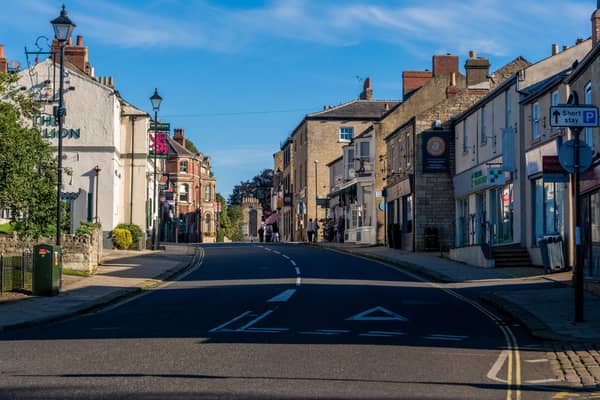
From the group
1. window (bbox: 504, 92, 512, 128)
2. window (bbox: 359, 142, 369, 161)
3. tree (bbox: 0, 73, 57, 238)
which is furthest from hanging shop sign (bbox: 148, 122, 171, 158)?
Result: tree (bbox: 0, 73, 57, 238)

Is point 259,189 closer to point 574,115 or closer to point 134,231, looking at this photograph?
point 134,231

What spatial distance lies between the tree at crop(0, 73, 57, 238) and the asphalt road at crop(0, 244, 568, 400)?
15.8ft

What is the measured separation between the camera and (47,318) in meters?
16.4

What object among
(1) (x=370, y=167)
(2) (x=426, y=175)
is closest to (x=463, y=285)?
(2) (x=426, y=175)

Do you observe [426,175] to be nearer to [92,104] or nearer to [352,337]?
[92,104]

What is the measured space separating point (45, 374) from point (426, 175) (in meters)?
36.3

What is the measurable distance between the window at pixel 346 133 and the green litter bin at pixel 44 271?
55667mm

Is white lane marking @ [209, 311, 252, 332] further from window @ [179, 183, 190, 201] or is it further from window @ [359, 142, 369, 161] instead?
window @ [179, 183, 190, 201]

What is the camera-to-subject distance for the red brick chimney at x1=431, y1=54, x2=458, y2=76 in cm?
5450

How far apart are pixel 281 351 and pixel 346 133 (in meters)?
65.3

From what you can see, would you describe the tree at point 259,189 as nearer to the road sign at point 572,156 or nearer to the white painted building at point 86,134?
the white painted building at point 86,134

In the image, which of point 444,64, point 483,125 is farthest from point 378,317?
point 444,64

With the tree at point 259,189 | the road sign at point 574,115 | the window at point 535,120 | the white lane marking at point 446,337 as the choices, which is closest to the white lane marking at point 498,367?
the white lane marking at point 446,337

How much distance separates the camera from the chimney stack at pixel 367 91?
257 ft
